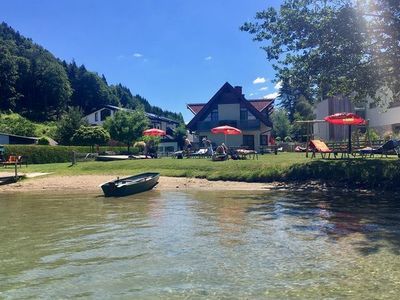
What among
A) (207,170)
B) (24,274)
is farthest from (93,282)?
(207,170)

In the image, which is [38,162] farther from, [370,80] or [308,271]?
[308,271]

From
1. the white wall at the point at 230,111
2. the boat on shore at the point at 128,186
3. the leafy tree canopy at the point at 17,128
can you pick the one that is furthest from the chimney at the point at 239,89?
the leafy tree canopy at the point at 17,128

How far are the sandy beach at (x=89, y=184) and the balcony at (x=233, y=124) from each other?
20.3 m

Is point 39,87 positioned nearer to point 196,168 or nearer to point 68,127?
point 68,127

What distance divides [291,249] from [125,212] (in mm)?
8798

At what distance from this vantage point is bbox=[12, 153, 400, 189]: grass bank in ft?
77.5

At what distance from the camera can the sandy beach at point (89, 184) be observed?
2625cm

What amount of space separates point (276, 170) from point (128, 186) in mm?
8642

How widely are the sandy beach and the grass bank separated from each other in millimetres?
953

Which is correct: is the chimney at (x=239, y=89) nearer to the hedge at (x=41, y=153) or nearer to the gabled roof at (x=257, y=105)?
the gabled roof at (x=257, y=105)

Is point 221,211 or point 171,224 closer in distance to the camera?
point 171,224

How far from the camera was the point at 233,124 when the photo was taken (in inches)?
1964

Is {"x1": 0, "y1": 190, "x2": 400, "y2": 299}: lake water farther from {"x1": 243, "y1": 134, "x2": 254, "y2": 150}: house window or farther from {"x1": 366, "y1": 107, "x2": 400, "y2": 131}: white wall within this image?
{"x1": 243, "y1": 134, "x2": 254, "y2": 150}: house window

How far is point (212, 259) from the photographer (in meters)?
10.6
